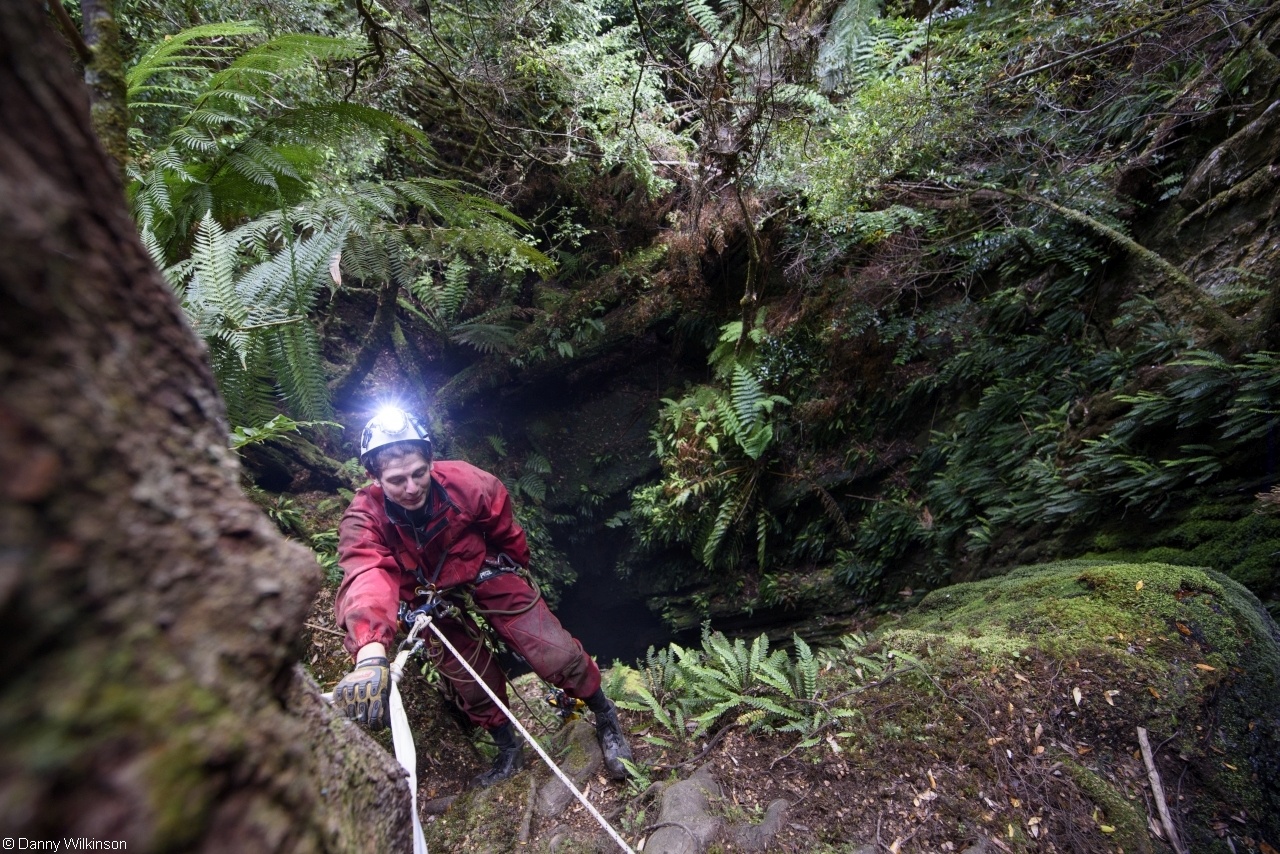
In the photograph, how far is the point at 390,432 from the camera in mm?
2824

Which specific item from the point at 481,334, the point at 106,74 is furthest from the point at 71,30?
the point at 481,334

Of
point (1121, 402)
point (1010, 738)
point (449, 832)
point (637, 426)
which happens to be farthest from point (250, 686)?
point (637, 426)

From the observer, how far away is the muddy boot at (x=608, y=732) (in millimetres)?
3164

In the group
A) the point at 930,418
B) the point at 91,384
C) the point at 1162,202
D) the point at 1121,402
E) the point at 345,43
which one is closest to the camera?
the point at 91,384

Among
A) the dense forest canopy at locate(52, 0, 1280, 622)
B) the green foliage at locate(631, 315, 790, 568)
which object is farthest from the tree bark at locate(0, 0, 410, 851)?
the green foliage at locate(631, 315, 790, 568)

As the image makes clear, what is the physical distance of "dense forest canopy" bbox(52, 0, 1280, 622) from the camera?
9.80 ft

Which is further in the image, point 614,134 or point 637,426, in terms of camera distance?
point 637,426

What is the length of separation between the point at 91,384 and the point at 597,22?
23.7 feet

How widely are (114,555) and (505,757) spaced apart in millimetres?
3612

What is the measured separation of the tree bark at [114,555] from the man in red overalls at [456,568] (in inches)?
77.9

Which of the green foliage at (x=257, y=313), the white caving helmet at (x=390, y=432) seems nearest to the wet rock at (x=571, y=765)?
the white caving helmet at (x=390, y=432)

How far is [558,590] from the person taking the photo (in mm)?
7590

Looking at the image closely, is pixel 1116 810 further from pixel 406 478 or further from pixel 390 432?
pixel 390 432

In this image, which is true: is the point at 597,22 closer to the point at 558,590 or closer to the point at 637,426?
the point at 637,426
